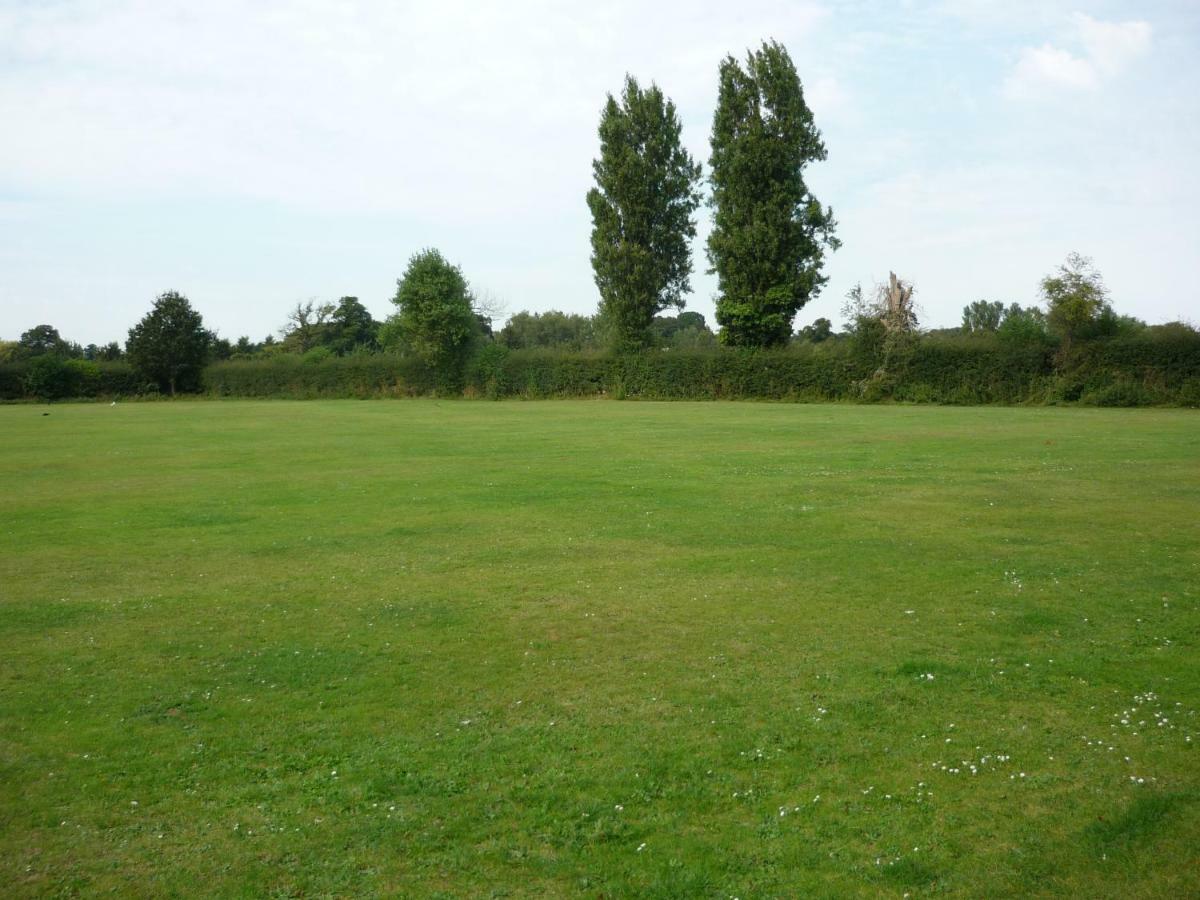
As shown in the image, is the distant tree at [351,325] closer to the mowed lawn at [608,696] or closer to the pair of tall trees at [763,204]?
the pair of tall trees at [763,204]

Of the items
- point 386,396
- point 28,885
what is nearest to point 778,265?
point 386,396

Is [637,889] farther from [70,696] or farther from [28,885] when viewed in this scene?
[70,696]

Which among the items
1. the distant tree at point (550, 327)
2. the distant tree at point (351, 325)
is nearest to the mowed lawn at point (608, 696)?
the distant tree at point (351, 325)

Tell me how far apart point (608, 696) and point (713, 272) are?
161 feet

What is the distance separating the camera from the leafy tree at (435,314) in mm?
58500

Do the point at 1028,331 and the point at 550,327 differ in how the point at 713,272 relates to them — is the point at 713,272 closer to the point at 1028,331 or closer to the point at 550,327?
the point at 1028,331

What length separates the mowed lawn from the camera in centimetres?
443

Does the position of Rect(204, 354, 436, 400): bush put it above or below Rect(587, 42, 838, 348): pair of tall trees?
below

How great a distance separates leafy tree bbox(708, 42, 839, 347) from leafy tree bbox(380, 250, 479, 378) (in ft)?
55.2

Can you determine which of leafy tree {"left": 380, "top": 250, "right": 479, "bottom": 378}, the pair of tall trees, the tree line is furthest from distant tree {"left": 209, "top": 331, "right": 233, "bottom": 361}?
the pair of tall trees

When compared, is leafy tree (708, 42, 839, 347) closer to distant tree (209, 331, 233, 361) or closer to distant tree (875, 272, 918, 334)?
distant tree (875, 272, 918, 334)

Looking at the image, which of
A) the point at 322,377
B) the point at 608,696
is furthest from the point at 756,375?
the point at 608,696

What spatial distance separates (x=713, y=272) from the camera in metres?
53.8

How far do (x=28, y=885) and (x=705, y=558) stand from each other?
7593mm
